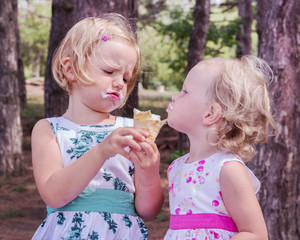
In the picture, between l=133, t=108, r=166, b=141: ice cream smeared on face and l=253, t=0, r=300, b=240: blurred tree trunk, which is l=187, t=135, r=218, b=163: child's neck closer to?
l=133, t=108, r=166, b=141: ice cream smeared on face

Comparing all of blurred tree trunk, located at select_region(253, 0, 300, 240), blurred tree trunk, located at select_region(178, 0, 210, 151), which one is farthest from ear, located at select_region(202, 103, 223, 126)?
blurred tree trunk, located at select_region(178, 0, 210, 151)

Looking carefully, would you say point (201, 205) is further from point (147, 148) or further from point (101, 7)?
point (101, 7)

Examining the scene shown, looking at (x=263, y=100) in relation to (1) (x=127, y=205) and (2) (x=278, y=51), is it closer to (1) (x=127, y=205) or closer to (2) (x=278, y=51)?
(1) (x=127, y=205)

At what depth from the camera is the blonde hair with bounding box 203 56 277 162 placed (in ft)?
7.04

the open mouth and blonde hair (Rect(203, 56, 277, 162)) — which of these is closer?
blonde hair (Rect(203, 56, 277, 162))

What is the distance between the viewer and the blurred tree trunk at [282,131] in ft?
14.5

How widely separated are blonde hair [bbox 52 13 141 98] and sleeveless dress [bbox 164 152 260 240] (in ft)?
2.31

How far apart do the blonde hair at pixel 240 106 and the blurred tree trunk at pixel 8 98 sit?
751 cm

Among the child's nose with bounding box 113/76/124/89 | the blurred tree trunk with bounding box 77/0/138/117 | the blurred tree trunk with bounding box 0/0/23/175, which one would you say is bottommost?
the blurred tree trunk with bounding box 0/0/23/175

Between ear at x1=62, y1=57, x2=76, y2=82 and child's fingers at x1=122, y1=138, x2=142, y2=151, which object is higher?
ear at x1=62, y1=57, x2=76, y2=82

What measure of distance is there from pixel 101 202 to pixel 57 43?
308 inches

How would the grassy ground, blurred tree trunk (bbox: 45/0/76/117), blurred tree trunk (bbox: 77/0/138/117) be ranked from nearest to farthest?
blurred tree trunk (bbox: 77/0/138/117)
the grassy ground
blurred tree trunk (bbox: 45/0/76/117)

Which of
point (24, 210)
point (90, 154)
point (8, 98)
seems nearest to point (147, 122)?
point (90, 154)

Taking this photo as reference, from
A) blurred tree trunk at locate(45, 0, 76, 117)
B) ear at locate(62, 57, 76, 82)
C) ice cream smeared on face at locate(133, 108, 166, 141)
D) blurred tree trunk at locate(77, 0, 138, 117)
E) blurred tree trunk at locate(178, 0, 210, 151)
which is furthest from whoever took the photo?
blurred tree trunk at locate(178, 0, 210, 151)
